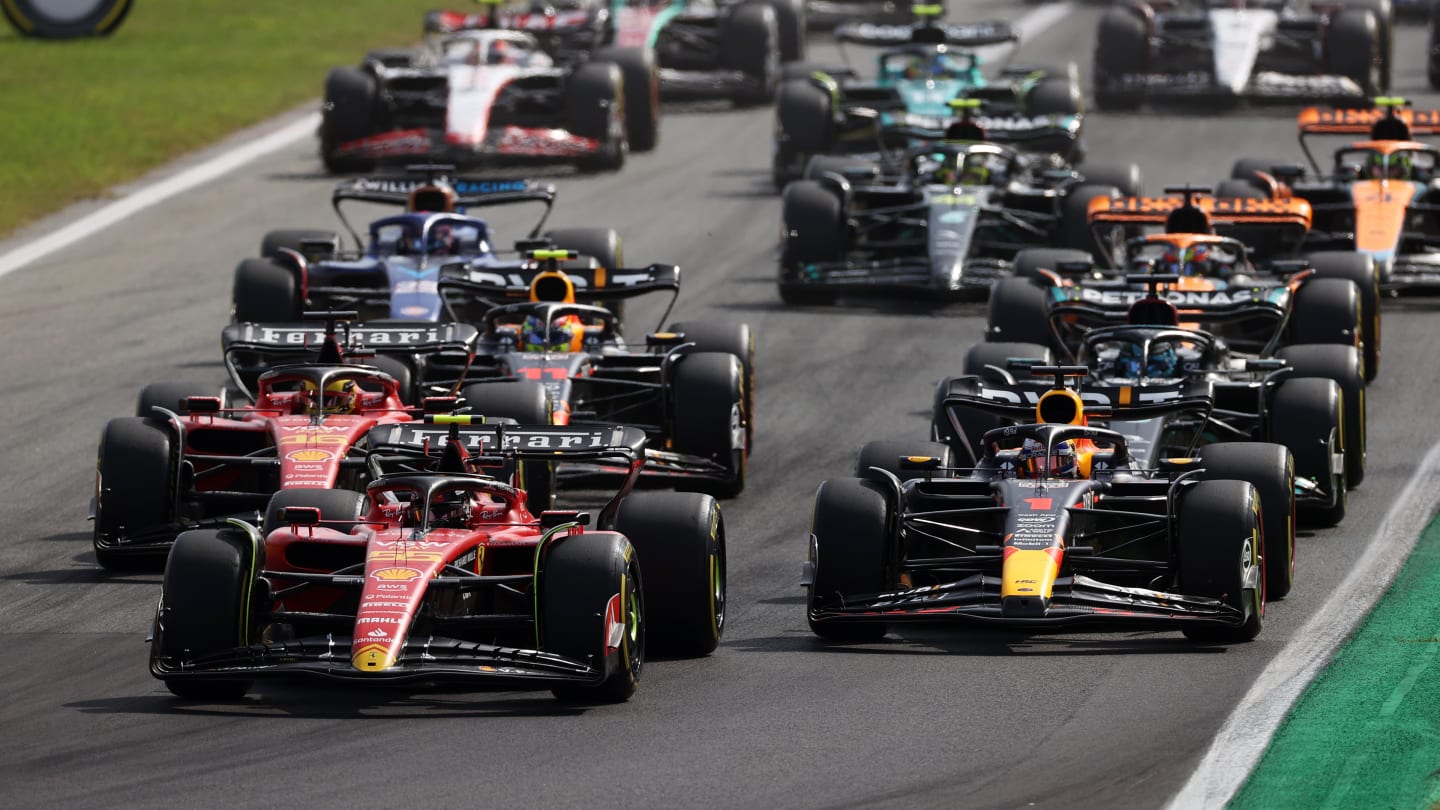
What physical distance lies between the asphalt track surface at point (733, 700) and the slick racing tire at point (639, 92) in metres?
12.8

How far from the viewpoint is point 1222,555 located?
1633 cm

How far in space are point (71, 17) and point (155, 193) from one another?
13.2m

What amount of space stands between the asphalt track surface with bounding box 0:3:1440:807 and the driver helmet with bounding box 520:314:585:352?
1.87 metres

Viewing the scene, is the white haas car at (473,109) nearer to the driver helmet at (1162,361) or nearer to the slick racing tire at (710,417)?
the slick racing tire at (710,417)

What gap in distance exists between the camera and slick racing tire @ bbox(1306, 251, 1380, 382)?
25938 mm

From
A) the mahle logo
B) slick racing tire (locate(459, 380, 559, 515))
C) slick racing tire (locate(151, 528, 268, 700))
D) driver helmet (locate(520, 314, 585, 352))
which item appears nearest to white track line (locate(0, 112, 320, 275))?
the mahle logo

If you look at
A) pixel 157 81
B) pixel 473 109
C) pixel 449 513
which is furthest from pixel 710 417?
pixel 157 81

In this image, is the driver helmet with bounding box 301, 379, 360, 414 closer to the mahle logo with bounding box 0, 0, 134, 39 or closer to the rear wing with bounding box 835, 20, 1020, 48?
the rear wing with bounding box 835, 20, 1020, 48

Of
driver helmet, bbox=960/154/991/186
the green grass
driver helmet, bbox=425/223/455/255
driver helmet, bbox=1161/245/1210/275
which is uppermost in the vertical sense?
driver helmet, bbox=425/223/455/255

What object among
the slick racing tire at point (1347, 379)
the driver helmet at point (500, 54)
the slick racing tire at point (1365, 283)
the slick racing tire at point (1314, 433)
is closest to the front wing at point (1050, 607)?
the slick racing tire at point (1314, 433)

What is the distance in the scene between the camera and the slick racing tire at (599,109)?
37.5 m

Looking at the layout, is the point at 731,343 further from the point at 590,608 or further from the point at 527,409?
the point at 590,608

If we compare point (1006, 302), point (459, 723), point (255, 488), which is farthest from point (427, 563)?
point (1006, 302)

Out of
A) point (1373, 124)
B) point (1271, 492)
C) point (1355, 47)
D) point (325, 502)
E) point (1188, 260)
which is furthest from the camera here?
point (1355, 47)
